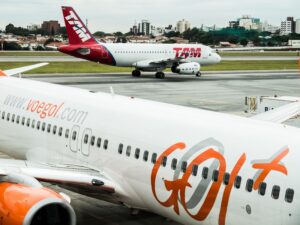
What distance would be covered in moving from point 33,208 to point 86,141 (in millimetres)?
4798

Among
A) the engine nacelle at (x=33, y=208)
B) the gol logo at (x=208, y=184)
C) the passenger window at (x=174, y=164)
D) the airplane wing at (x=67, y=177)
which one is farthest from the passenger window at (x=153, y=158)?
the engine nacelle at (x=33, y=208)

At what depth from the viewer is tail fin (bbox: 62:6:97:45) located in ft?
214

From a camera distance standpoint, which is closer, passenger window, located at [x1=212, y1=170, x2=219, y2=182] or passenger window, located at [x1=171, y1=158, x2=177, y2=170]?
passenger window, located at [x1=212, y1=170, x2=219, y2=182]

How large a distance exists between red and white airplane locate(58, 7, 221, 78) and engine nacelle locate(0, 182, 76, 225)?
55.2m

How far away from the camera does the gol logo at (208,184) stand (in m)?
10.3

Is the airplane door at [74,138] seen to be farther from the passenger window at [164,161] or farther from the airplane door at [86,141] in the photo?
the passenger window at [164,161]

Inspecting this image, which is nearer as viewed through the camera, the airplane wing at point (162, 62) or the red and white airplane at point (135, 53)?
the red and white airplane at point (135, 53)

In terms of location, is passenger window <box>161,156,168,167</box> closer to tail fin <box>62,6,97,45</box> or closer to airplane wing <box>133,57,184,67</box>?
airplane wing <box>133,57,184,67</box>

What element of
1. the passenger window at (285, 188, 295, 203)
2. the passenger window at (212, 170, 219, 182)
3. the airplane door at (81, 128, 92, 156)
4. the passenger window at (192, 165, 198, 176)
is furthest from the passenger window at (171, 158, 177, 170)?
the airplane door at (81, 128, 92, 156)

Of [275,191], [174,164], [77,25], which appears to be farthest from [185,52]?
[275,191]

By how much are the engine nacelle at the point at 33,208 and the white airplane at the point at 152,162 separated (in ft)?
0.06

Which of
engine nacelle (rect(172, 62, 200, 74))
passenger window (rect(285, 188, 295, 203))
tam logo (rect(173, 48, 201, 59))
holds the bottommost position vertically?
engine nacelle (rect(172, 62, 200, 74))

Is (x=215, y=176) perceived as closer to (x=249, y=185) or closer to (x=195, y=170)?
(x=195, y=170)

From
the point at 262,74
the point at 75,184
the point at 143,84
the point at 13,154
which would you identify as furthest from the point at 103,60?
the point at 75,184
